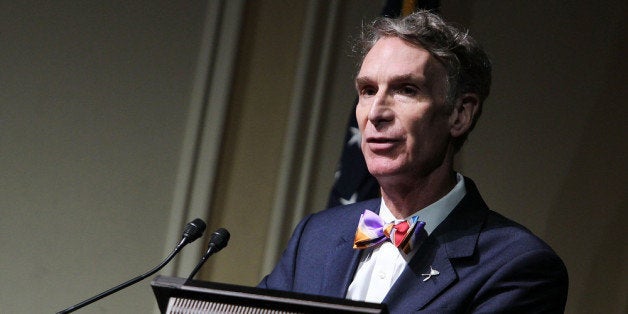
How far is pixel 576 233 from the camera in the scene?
3.90 meters

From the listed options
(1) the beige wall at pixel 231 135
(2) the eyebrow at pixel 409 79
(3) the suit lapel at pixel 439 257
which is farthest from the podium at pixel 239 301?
(1) the beige wall at pixel 231 135

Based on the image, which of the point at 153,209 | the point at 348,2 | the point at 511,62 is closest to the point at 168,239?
the point at 153,209

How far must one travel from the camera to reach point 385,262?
232cm

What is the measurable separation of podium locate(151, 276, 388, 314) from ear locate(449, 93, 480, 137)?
3.09 ft

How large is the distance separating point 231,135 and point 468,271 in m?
1.87

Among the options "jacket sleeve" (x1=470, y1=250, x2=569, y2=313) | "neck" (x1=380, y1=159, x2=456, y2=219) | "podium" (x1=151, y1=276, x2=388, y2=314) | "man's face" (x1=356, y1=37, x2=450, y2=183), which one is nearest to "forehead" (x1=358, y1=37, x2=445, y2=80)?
"man's face" (x1=356, y1=37, x2=450, y2=183)

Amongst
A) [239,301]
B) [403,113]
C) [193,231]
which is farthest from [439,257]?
[239,301]

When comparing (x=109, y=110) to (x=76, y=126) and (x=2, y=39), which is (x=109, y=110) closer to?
(x=76, y=126)

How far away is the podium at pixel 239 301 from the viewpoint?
1.58 metres

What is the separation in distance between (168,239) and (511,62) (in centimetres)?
Answer: 163

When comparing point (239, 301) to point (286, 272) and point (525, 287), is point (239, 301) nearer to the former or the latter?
point (525, 287)

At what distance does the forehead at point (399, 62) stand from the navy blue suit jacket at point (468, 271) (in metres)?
0.34

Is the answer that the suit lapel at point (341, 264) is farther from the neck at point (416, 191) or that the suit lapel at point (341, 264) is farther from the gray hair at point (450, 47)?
the gray hair at point (450, 47)

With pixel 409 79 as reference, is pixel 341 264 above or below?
below
